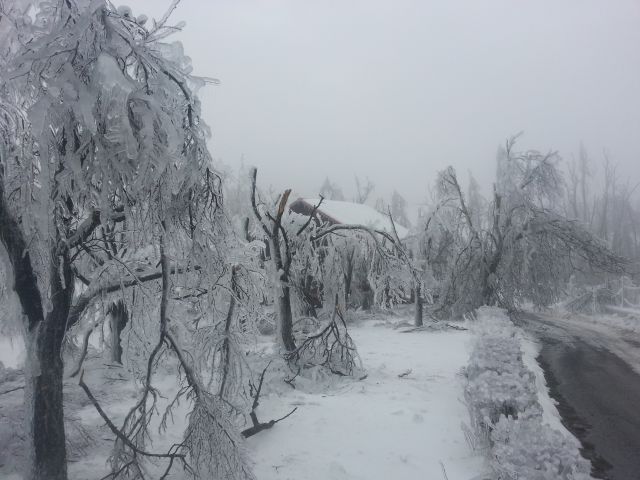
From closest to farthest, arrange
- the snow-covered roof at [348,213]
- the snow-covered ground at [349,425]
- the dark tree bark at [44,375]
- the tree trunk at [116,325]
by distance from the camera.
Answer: the dark tree bark at [44,375] < the snow-covered ground at [349,425] < the tree trunk at [116,325] < the snow-covered roof at [348,213]

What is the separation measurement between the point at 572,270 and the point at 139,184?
18.0 metres

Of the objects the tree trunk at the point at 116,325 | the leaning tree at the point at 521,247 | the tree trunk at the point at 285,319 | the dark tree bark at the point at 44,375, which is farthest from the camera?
the leaning tree at the point at 521,247

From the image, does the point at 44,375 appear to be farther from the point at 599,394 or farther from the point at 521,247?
the point at 521,247

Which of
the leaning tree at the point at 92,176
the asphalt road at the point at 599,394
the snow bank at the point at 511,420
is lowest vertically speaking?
the asphalt road at the point at 599,394

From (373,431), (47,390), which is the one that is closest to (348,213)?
(373,431)

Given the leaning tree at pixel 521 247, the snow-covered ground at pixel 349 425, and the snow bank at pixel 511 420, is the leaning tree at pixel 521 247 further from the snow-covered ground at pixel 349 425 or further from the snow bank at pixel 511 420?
the snow bank at pixel 511 420

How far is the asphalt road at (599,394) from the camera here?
19.7 ft

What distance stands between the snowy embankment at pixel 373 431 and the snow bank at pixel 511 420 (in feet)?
2.31

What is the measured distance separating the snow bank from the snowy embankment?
0.71 meters

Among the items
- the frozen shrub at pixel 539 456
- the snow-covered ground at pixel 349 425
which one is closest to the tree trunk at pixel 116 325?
the snow-covered ground at pixel 349 425

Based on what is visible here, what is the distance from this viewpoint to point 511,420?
4.39 metres

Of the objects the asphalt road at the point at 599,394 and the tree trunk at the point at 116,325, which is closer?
the asphalt road at the point at 599,394

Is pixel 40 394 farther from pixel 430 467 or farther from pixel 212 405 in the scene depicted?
pixel 430 467

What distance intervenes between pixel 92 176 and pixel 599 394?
1110 cm
